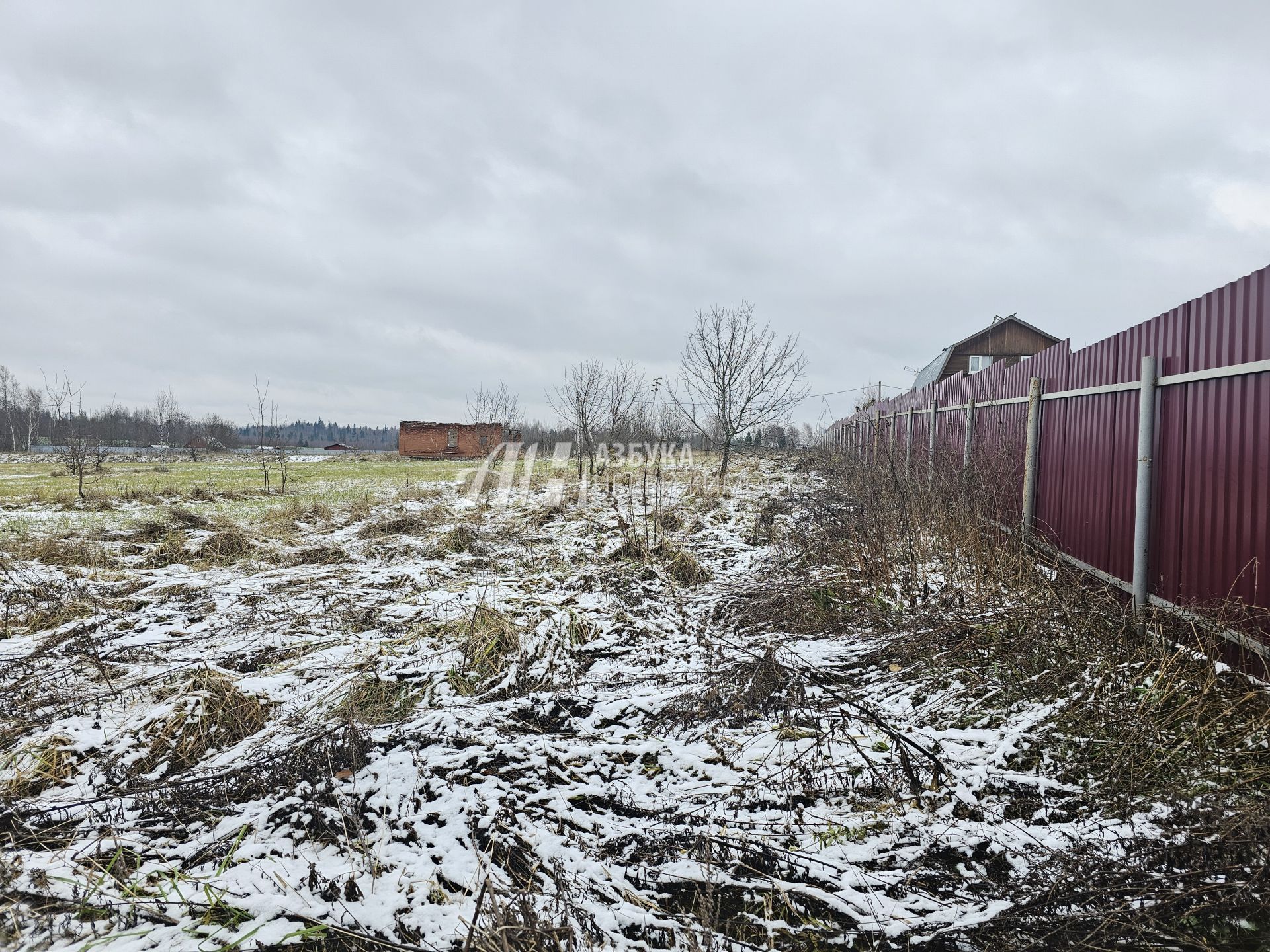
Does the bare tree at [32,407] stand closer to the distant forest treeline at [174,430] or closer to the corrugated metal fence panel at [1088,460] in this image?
the distant forest treeline at [174,430]

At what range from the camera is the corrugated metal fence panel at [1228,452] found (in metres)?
2.53

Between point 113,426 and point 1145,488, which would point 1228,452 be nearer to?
point 1145,488

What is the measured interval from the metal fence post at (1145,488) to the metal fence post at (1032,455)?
176 cm

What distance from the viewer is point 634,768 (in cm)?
266

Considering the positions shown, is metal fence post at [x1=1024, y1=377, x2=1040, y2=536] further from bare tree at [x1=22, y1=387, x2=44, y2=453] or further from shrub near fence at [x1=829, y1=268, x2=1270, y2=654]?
bare tree at [x1=22, y1=387, x2=44, y2=453]

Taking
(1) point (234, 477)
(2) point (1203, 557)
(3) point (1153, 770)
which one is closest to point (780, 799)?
(3) point (1153, 770)

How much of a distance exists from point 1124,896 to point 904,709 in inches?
49.0

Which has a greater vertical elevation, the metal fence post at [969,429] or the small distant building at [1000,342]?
the small distant building at [1000,342]

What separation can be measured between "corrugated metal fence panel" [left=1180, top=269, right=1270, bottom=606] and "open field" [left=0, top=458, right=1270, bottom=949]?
0.45 meters

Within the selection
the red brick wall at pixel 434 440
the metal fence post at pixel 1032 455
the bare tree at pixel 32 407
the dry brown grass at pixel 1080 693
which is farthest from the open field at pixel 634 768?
the bare tree at pixel 32 407

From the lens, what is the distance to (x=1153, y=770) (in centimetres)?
213

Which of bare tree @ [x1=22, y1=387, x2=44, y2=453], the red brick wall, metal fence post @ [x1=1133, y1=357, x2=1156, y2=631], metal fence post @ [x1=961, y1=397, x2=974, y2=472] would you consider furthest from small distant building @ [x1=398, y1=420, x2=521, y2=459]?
metal fence post @ [x1=1133, y1=357, x2=1156, y2=631]

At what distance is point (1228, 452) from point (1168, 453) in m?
0.48

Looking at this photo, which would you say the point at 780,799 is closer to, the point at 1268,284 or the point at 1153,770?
the point at 1153,770
